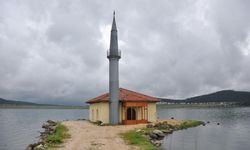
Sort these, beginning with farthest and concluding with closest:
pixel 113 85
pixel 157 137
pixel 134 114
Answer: pixel 134 114, pixel 113 85, pixel 157 137

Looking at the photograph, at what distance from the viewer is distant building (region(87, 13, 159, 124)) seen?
1465 inches

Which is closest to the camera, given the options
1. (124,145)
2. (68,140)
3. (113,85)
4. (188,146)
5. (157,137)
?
(124,145)

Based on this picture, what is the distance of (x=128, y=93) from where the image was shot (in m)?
41.4

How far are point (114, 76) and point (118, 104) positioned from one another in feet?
11.1

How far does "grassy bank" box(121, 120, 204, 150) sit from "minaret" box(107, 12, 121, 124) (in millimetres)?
4957

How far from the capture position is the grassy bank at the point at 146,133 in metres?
22.1

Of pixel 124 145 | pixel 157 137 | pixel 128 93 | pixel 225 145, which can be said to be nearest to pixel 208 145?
pixel 225 145

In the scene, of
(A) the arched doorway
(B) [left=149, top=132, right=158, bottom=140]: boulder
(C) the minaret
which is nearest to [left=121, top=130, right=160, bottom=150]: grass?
(B) [left=149, top=132, right=158, bottom=140]: boulder

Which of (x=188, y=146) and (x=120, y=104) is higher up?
(x=120, y=104)

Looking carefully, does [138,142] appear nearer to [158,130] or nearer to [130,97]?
[158,130]

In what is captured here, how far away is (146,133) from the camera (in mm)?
29469

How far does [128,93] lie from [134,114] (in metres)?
3.01

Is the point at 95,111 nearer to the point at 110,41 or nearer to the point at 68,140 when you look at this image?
the point at 110,41

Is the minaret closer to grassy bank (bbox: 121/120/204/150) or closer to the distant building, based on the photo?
the distant building
